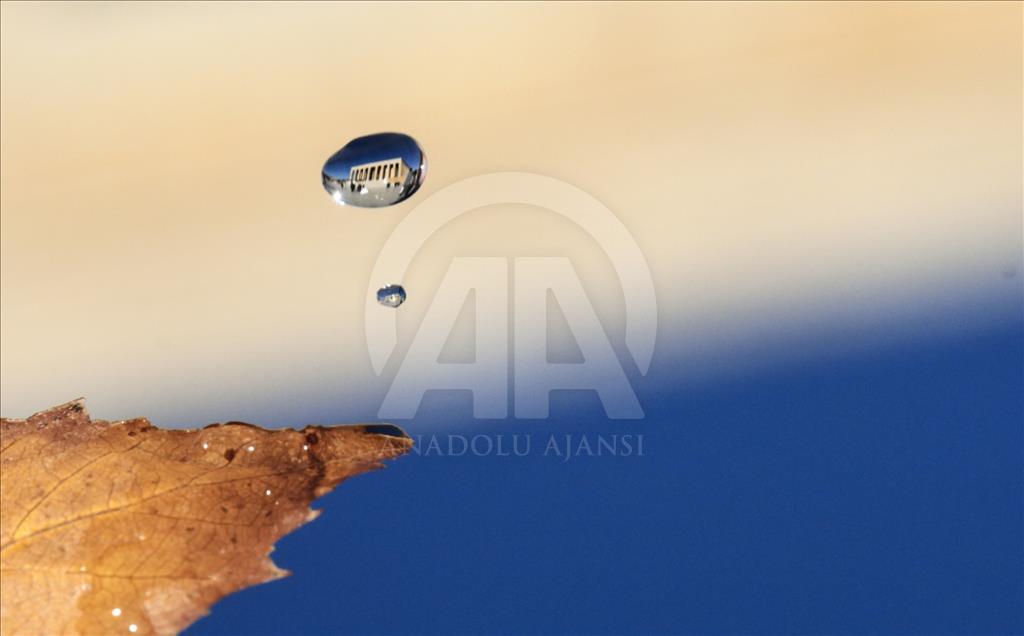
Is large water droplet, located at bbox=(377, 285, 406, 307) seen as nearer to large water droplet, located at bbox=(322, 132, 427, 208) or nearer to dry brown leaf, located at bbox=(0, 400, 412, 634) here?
large water droplet, located at bbox=(322, 132, 427, 208)

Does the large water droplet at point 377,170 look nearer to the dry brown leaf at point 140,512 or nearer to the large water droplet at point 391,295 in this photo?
the large water droplet at point 391,295

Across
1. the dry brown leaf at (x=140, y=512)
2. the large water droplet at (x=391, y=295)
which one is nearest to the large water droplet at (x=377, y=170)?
the large water droplet at (x=391, y=295)

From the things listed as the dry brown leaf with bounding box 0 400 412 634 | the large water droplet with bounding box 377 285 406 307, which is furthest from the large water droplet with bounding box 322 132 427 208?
the dry brown leaf with bounding box 0 400 412 634

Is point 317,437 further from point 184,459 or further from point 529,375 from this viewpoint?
point 529,375

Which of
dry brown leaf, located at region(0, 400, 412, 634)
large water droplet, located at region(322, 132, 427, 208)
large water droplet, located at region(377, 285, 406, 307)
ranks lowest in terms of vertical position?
dry brown leaf, located at region(0, 400, 412, 634)

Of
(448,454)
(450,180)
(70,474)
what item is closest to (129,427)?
(70,474)

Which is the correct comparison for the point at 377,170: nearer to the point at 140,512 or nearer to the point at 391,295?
the point at 391,295
